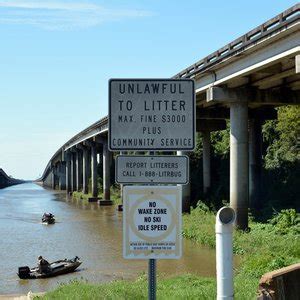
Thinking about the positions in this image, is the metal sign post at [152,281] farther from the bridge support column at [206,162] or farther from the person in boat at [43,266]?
the bridge support column at [206,162]

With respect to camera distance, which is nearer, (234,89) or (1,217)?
(234,89)

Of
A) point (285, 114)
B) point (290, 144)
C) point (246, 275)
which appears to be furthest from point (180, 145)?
point (290, 144)

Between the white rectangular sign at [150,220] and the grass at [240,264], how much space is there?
3858 mm

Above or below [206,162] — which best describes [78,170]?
below

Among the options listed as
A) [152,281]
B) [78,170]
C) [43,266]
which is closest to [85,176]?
[78,170]

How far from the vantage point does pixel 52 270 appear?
2198cm

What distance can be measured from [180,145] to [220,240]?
1608 mm

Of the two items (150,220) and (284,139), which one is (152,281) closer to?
(150,220)

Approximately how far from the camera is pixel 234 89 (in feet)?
97.5

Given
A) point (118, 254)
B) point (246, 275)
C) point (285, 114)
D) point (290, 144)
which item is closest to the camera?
point (246, 275)

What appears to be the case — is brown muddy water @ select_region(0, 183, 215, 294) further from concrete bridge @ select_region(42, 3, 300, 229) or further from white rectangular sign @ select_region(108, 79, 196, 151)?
white rectangular sign @ select_region(108, 79, 196, 151)

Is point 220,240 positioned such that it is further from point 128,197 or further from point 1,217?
point 1,217

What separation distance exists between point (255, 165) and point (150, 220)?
37231 millimetres

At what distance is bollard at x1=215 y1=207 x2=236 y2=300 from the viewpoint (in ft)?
23.2
